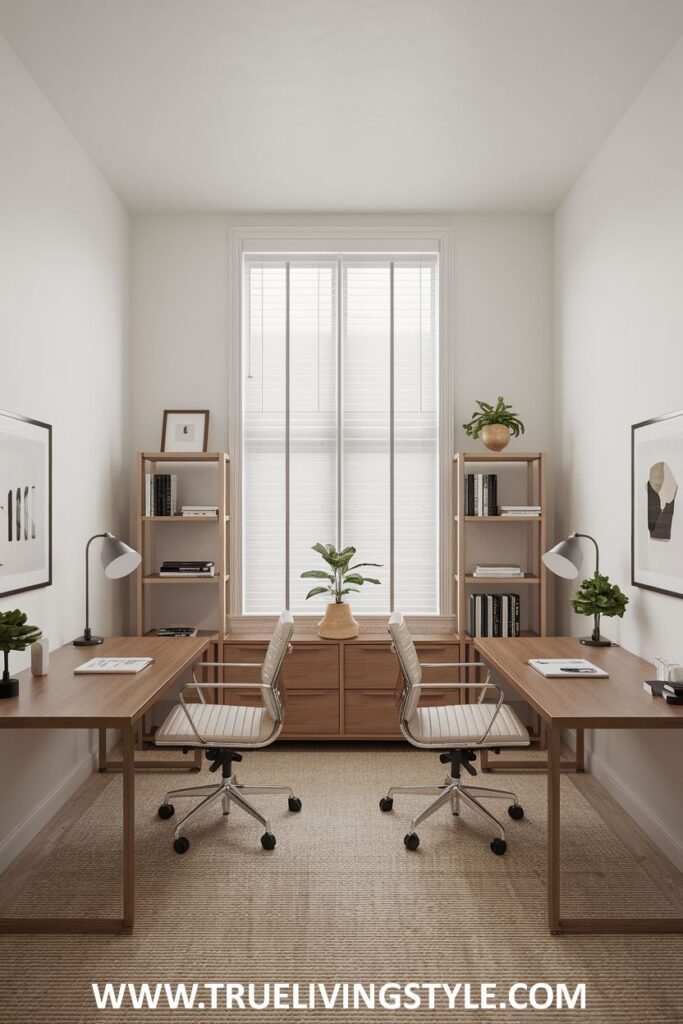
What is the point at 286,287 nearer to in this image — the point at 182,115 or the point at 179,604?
the point at 182,115

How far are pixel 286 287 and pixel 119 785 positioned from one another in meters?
3.13

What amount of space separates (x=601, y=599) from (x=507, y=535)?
1269 millimetres

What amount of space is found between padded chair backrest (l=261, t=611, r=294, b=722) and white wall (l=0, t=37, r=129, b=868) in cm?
104

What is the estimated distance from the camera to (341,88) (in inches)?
125

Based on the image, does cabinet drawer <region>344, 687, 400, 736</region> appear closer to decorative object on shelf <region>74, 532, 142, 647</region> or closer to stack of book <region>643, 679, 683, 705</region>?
decorative object on shelf <region>74, 532, 142, 647</region>

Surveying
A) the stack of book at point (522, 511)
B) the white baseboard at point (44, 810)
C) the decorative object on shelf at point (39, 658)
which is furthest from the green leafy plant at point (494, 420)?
the white baseboard at point (44, 810)

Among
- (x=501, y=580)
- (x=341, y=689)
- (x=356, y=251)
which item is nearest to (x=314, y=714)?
(x=341, y=689)

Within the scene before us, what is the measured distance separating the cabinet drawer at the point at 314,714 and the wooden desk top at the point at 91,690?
36.0 inches

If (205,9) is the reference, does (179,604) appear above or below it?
below

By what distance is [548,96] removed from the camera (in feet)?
10.6

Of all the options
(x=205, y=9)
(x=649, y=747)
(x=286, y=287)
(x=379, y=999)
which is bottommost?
(x=379, y=999)

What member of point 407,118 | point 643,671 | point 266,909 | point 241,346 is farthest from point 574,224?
point 266,909

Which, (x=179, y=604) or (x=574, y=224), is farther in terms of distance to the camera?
(x=179, y=604)

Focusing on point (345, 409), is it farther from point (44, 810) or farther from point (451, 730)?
point (44, 810)
